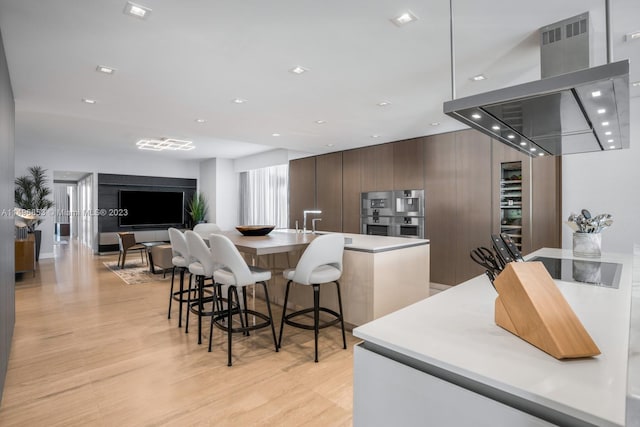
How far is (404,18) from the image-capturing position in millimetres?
2082

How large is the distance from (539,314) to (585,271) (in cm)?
145

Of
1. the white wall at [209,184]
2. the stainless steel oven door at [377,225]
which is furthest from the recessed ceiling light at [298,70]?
the white wall at [209,184]

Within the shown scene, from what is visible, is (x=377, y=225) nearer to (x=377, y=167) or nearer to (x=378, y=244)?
(x=377, y=167)

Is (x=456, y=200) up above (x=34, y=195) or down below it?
below

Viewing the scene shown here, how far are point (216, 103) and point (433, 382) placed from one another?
12.0ft

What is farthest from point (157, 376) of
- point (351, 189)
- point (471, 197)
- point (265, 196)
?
point (265, 196)

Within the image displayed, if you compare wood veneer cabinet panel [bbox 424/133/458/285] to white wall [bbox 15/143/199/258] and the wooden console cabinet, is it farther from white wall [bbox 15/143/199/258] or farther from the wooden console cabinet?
white wall [bbox 15/143/199/258]

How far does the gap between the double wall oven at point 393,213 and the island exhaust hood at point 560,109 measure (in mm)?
3255

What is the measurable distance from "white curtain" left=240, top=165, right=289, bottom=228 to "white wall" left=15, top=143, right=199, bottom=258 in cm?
222

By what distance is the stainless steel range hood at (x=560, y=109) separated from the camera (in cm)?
121

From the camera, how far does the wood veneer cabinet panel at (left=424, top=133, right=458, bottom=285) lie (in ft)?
16.7

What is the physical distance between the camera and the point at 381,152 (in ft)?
19.7

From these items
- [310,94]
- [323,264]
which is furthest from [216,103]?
[323,264]

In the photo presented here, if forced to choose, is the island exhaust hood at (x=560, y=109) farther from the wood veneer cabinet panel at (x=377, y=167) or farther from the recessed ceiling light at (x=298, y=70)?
the wood veneer cabinet panel at (x=377, y=167)
